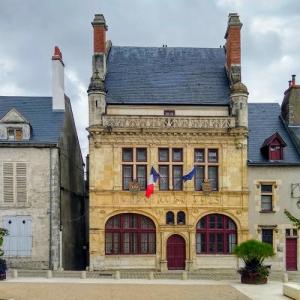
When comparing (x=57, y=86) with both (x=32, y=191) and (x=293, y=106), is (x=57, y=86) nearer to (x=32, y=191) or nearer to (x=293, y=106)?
(x=32, y=191)

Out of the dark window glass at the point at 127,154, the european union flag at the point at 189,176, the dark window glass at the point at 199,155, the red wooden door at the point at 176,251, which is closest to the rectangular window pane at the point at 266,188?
the dark window glass at the point at 199,155

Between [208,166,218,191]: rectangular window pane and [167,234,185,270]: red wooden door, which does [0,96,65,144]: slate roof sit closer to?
[167,234,185,270]: red wooden door

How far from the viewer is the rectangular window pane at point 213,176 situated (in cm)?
3591

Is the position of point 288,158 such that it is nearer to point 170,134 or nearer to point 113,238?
point 170,134

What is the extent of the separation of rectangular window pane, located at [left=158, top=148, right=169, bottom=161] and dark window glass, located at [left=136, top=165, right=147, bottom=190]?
106 cm

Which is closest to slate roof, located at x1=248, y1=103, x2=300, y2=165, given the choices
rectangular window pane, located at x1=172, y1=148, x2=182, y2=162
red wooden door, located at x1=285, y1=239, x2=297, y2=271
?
rectangular window pane, located at x1=172, y1=148, x2=182, y2=162

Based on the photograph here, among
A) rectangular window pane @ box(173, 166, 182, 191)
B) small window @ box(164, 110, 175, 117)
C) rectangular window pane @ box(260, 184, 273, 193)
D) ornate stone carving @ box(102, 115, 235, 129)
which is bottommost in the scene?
rectangular window pane @ box(260, 184, 273, 193)

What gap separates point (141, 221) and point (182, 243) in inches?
104

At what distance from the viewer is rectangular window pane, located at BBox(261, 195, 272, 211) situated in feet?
120

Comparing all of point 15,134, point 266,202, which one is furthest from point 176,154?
point 15,134

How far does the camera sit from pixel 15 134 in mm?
35094

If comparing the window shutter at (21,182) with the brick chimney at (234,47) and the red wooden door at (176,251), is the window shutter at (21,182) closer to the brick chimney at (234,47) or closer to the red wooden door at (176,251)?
the red wooden door at (176,251)

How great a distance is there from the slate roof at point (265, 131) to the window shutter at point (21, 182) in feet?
41.9

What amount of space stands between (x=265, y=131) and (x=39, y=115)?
538 inches
